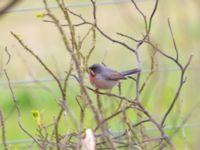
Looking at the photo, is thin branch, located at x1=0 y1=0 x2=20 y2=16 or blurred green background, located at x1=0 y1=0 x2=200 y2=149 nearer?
thin branch, located at x1=0 y1=0 x2=20 y2=16

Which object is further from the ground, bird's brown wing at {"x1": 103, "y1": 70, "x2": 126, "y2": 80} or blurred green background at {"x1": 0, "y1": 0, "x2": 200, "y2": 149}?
blurred green background at {"x1": 0, "y1": 0, "x2": 200, "y2": 149}

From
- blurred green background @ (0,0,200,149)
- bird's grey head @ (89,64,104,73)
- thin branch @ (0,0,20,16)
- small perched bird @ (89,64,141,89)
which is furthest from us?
blurred green background @ (0,0,200,149)

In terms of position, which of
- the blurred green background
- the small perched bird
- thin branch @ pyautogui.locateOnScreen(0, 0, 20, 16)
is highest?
the blurred green background

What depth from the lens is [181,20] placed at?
9.28 feet

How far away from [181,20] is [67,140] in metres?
0.66

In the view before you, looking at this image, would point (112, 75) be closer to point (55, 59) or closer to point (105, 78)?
point (105, 78)

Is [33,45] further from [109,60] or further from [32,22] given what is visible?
[109,60]

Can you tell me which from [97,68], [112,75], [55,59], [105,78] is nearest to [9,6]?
[105,78]

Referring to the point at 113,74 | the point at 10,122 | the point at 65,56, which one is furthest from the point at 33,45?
the point at 113,74

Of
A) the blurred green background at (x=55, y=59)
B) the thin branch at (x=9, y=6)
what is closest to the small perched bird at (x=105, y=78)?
the blurred green background at (x=55, y=59)

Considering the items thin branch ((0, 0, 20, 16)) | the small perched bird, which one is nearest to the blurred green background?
the small perched bird

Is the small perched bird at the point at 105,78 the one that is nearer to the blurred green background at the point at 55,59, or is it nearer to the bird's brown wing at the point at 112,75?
the bird's brown wing at the point at 112,75

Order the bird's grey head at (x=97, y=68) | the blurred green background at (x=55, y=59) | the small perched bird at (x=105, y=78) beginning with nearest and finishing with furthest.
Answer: the small perched bird at (x=105, y=78) → the bird's grey head at (x=97, y=68) → the blurred green background at (x=55, y=59)

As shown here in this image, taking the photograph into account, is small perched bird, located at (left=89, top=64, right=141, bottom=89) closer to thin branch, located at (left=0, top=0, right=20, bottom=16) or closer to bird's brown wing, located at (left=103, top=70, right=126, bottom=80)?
bird's brown wing, located at (left=103, top=70, right=126, bottom=80)
